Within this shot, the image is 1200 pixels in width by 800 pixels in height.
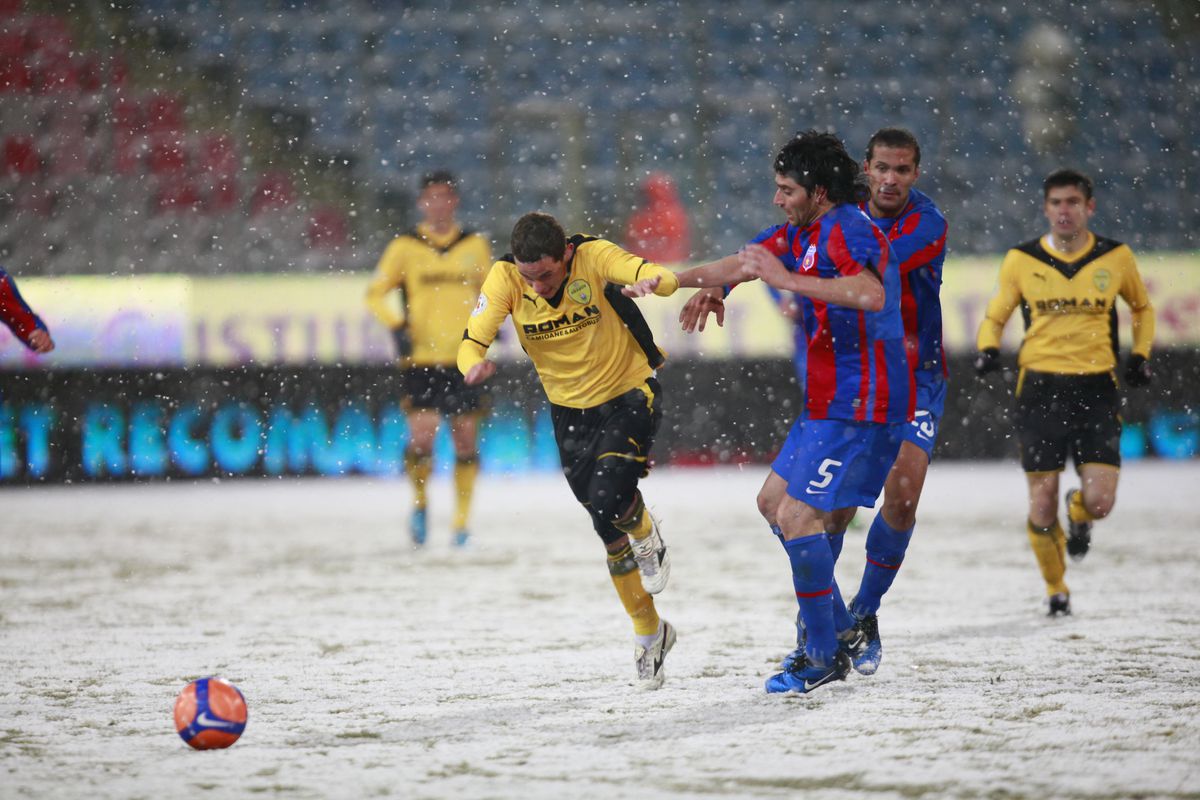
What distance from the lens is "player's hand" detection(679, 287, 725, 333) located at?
177 inches

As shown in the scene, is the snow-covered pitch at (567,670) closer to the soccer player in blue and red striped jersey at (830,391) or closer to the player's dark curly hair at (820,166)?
the soccer player in blue and red striped jersey at (830,391)

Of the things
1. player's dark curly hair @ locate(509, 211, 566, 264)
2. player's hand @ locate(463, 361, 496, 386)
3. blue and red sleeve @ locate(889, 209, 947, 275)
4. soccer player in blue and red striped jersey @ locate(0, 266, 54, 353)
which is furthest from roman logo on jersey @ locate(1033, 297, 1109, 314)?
soccer player in blue and red striped jersey @ locate(0, 266, 54, 353)

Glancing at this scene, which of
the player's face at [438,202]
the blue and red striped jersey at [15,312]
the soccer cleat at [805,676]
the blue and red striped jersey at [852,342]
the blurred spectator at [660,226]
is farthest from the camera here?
the blurred spectator at [660,226]

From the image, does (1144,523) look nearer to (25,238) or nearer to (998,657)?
(998,657)

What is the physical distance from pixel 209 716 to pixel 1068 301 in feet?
13.0

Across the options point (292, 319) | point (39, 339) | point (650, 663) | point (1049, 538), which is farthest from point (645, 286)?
point (292, 319)

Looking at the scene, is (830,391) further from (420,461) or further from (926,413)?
(420,461)

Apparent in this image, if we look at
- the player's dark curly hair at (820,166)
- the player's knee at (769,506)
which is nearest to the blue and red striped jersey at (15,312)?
the player's knee at (769,506)

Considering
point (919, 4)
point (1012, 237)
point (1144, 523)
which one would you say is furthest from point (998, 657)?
point (919, 4)

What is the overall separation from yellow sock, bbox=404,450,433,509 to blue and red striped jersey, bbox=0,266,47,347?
2722 mm

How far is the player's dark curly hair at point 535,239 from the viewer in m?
4.41

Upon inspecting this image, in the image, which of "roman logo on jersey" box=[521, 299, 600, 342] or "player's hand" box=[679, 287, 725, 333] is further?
"roman logo on jersey" box=[521, 299, 600, 342]

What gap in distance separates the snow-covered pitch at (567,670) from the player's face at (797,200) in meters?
1.47

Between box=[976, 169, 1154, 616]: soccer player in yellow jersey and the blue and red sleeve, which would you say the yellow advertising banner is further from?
the blue and red sleeve
